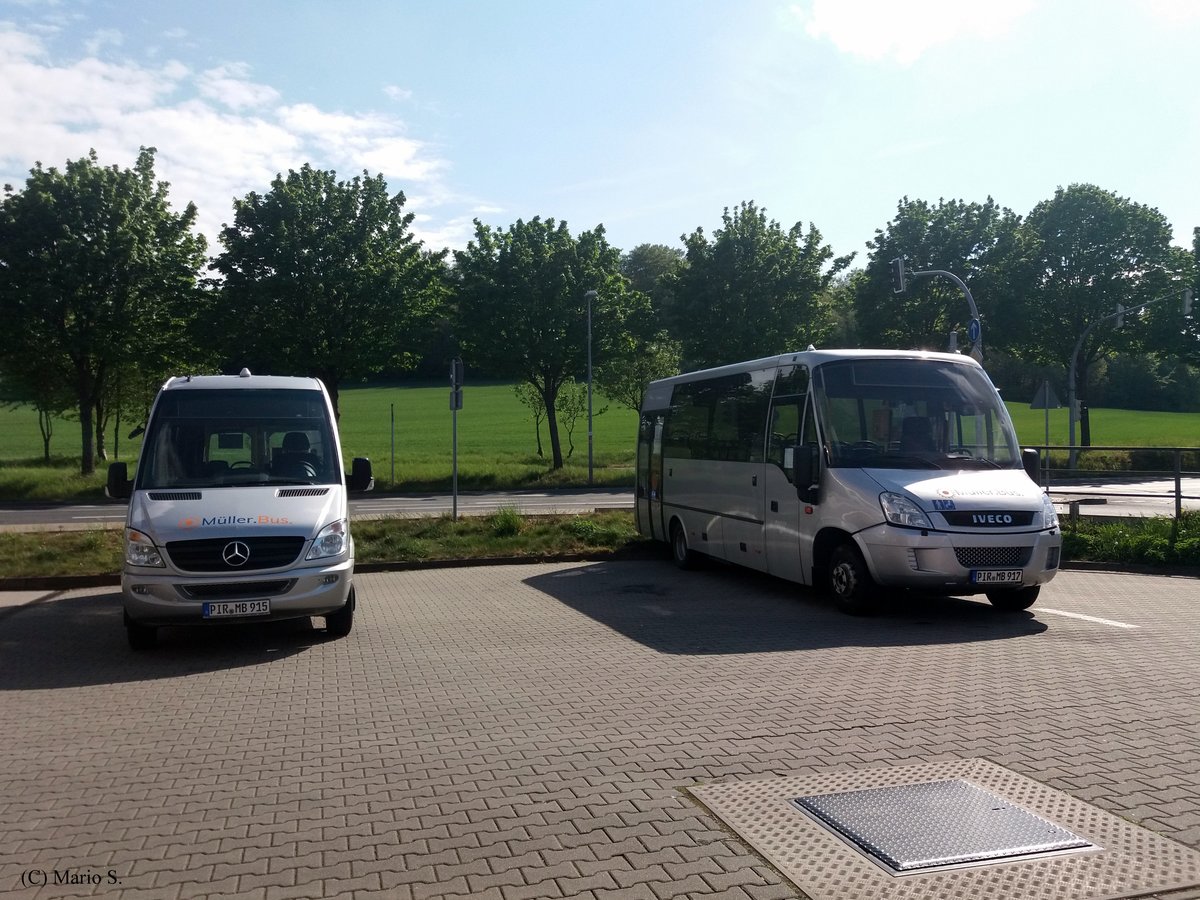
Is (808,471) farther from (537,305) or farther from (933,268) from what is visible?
(933,268)

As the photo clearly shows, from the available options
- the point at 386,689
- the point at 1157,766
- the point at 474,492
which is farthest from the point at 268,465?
the point at 474,492

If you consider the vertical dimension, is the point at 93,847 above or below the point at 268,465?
below

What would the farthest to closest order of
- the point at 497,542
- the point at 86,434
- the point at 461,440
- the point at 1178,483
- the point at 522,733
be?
1. the point at 461,440
2. the point at 86,434
3. the point at 497,542
4. the point at 1178,483
5. the point at 522,733

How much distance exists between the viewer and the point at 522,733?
247 inches

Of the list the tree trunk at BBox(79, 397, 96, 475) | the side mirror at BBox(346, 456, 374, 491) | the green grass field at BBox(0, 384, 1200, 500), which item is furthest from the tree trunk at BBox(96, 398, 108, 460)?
the side mirror at BBox(346, 456, 374, 491)

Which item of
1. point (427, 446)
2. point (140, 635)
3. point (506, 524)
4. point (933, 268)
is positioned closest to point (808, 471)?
point (140, 635)

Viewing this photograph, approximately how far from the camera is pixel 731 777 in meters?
5.33

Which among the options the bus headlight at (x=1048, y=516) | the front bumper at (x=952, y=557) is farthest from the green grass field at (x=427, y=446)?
the bus headlight at (x=1048, y=516)

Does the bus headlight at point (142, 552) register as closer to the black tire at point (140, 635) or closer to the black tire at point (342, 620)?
the black tire at point (140, 635)

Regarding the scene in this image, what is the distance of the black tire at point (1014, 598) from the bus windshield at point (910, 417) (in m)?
1.23

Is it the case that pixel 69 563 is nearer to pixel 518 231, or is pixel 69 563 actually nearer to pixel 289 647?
pixel 289 647

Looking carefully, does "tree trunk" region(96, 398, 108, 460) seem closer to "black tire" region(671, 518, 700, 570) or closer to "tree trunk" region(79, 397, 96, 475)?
"tree trunk" region(79, 397, 96, 475)

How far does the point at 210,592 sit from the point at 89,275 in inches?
1064

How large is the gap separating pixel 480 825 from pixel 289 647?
5.14 meters
